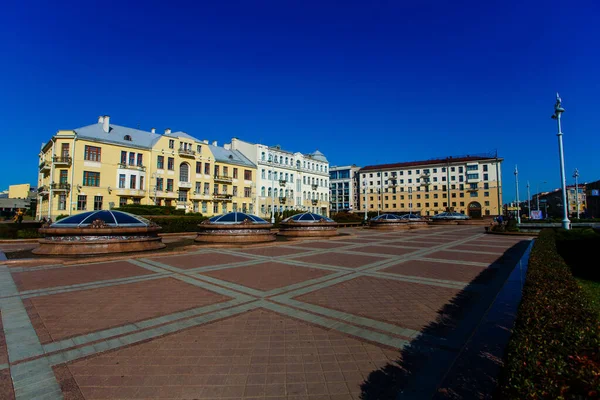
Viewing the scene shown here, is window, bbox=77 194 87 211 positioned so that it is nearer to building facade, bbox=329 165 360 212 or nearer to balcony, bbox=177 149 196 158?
balcony, bbox=177 149 196 158

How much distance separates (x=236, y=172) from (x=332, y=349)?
175ft

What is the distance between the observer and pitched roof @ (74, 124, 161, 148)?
39.5 meters

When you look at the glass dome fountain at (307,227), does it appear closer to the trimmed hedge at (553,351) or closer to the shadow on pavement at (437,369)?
the shadow on pavement at (437,369)

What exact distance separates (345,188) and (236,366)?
332 feet

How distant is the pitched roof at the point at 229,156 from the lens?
54.1 metres

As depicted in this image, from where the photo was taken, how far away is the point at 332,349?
4.07 metres

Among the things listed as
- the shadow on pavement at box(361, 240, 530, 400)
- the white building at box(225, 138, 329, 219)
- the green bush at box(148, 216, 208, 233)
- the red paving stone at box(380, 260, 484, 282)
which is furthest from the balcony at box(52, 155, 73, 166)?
the shadow on pavement at box(361, 240, 530, 400)

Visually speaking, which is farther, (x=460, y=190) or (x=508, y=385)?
(x=460, y=190)

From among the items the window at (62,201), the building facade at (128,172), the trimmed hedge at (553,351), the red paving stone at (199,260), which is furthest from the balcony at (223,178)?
the trimmed hedge at (553,351)

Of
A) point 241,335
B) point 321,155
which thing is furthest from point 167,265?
point 321,155

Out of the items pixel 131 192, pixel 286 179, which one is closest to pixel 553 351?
pixel 131 192

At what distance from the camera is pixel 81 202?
37.8 m

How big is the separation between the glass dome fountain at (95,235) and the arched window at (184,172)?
34295 mm

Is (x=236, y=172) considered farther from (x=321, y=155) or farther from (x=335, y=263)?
(x=335, y=263)
